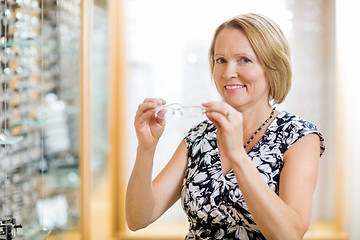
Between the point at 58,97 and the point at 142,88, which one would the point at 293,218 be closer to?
the point at 58,97

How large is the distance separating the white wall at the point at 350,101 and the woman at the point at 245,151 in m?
1.73

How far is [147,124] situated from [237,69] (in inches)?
11.8

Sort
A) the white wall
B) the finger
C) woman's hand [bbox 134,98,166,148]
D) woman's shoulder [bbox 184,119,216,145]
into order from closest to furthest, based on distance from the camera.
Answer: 1. the finger
2. woman's hand [bbox 134,98,166,148]
3. woman's shoulder [bbox 184,119,216,145]
4. the white wall

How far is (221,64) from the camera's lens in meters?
1.36

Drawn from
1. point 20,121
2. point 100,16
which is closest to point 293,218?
point 20,121

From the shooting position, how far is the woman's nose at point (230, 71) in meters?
1.32

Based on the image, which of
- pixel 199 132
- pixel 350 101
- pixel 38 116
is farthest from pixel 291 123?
pixel 350 101

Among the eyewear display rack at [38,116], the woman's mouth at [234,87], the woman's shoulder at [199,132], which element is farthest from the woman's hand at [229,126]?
the eyewear display rack at [38,116]

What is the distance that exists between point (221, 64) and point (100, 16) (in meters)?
1.50

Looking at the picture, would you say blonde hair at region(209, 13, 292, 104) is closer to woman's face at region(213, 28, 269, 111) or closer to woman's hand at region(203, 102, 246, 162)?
woman's face at region(213, 28, 269, 111)

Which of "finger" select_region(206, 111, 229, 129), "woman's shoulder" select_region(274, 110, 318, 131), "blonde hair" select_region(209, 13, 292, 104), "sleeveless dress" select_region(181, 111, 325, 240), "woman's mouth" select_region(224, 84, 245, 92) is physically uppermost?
"blonde hair" select_region(209, 13, 292, 104)

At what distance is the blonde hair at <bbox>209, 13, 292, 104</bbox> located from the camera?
131cm

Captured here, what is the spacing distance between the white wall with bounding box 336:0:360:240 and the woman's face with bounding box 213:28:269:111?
1.82 m

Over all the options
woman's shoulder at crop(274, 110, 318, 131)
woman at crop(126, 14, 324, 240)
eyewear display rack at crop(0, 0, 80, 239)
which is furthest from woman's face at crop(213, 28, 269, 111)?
eyewear display rack at crop(0, 0, 80, 239)
